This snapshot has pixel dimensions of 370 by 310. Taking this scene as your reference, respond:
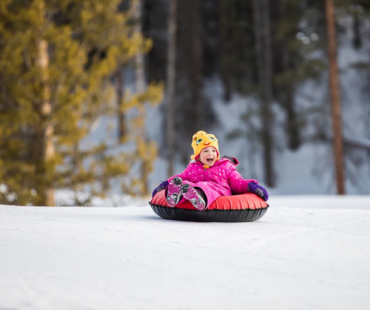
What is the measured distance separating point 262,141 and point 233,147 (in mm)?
2959

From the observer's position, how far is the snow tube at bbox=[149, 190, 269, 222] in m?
5.44

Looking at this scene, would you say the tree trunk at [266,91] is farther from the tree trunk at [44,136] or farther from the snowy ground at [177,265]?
the snowy ground at [177,265]

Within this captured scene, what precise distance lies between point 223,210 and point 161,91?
213 inches

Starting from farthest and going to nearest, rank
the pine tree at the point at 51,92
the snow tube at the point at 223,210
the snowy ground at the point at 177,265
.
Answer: the pine tree at the point at 51,92 < the snow tube at the point at 223,210 < the snowy ground at the point at 177,265

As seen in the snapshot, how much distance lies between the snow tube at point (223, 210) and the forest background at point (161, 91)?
13.1ft

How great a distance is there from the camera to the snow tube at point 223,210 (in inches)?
214

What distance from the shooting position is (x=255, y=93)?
69.2ft

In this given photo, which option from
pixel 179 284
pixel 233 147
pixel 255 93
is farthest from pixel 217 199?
pixel 233 147

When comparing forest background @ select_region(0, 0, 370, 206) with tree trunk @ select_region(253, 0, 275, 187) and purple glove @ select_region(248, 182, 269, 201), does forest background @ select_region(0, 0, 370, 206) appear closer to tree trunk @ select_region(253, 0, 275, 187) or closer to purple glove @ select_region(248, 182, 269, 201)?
tree trunk @ select_region(253, 0, 275, 187)

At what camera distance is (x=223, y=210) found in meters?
5.44

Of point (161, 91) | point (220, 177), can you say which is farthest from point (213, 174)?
point (161, 91)

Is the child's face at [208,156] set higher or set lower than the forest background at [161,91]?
lower

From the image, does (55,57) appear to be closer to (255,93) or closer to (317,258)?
(317,258)

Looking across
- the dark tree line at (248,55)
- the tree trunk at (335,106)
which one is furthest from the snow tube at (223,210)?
the dark tree line at (248,55)
